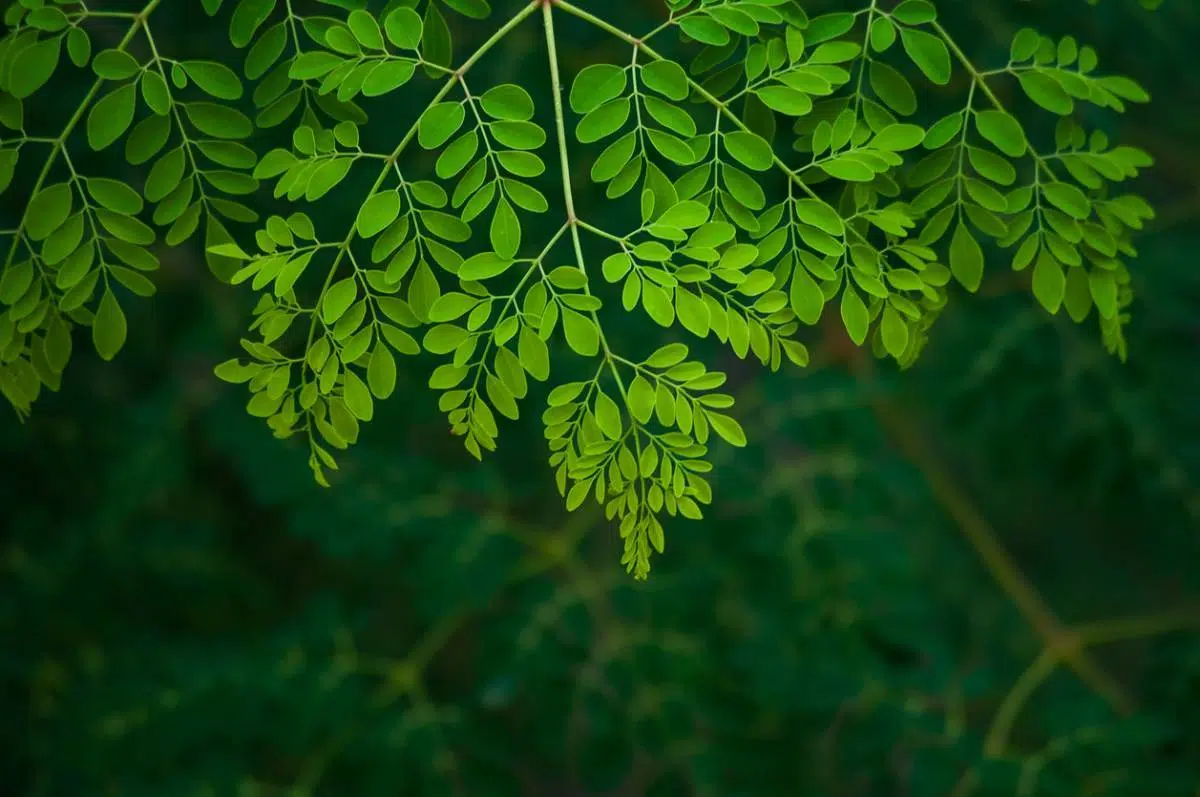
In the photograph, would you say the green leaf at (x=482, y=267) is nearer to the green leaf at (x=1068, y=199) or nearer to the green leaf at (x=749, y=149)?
the green leaf at (x=749, y=149)

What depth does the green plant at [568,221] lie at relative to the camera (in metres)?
0.47

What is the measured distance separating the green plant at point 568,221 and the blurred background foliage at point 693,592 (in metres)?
0.50

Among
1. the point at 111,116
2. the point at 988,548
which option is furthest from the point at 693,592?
the point at 111,116

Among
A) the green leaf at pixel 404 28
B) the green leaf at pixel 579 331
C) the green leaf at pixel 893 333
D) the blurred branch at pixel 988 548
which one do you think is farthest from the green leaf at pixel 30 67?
the blurred branch at pixel 988 548

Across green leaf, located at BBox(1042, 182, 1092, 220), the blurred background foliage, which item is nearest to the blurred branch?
the blurred background foliage

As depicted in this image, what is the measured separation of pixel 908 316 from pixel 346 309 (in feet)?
0.77

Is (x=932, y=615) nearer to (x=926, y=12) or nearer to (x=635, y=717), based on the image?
(x=635, y=717)

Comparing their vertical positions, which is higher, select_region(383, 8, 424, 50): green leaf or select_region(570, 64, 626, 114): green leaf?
select_region(383, 8, 424, 50): green leaf

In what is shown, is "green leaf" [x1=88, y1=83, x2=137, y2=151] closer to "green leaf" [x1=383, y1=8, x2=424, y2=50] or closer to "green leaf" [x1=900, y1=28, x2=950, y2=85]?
"green leaf" [x1=383, y1=8, x2=424, y2=50]

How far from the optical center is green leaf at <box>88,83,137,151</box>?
51 centimetres

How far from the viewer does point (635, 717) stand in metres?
1.13

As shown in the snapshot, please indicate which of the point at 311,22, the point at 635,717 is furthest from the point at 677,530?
the point at 311,22

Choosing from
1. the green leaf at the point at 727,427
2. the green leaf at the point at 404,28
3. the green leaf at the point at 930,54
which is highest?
the green leaf at the point at 404,28

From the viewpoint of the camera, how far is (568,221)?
466mm
